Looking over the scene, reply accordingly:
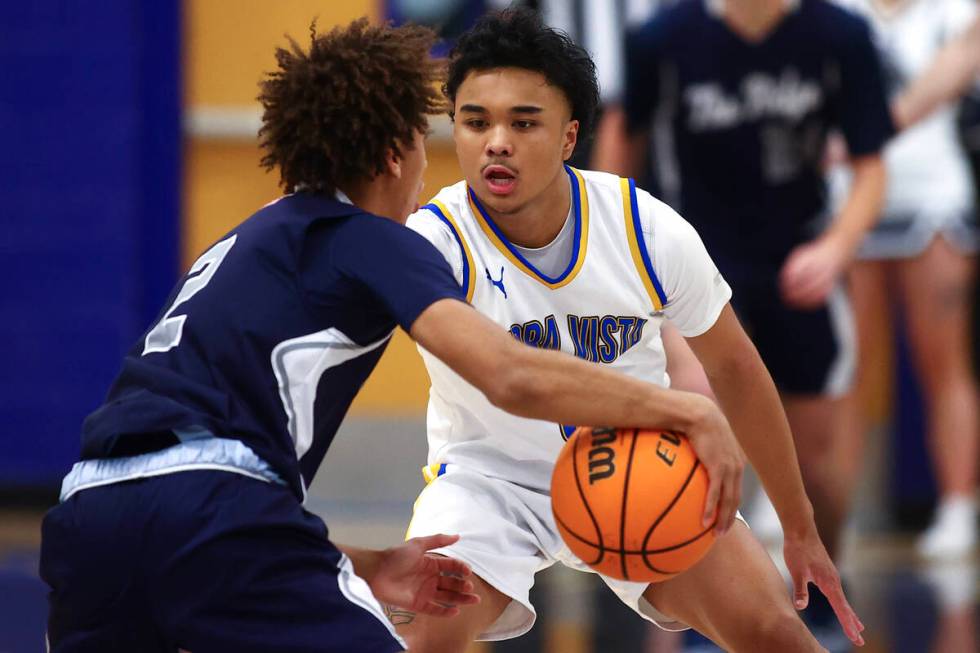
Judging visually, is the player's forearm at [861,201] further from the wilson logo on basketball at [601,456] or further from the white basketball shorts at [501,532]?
the wilson logo on basketball at [601,456]

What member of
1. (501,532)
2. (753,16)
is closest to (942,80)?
(753,16)

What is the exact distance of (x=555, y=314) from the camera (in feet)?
11.1

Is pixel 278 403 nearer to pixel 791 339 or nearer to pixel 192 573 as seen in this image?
pixel 192 573

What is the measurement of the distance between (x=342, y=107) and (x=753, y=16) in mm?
3463

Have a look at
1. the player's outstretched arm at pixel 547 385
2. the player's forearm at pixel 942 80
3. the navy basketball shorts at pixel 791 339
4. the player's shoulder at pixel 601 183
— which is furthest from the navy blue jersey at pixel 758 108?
the player's outstretched arm at pixel 547 385

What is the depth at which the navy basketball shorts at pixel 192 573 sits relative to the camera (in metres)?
2.46

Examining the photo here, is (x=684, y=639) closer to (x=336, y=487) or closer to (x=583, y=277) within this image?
(x=583, y=277)

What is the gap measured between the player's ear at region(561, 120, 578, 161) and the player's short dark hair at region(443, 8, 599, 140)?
26mm

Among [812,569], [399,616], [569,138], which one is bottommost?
[399,616]

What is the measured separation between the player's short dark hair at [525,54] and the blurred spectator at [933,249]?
4384 mm

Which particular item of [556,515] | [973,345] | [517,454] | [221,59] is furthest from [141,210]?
[556,515]

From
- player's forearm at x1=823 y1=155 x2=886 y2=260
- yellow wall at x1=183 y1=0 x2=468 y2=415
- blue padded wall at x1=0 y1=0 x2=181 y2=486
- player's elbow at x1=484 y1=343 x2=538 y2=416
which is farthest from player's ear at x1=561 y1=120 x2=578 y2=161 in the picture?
blue padded wall at x1=0 y1=0 x2=181 y2=486

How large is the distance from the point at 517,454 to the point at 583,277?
45 cm

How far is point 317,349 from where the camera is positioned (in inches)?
103
